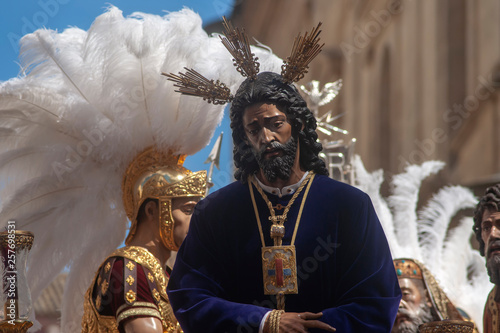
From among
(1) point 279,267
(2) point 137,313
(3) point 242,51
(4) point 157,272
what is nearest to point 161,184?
(4) point 157,272

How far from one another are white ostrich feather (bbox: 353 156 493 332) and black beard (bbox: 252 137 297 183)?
3405 mm

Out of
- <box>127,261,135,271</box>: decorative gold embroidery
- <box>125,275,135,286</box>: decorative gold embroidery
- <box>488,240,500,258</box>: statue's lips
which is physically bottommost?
<box>125,275,135,286</box>: decorative gold embroidery

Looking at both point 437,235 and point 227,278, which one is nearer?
point 227,278

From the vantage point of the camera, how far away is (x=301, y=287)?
16.4 ft

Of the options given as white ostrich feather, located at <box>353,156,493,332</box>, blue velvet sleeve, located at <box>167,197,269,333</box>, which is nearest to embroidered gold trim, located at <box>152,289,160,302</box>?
blue velvet sleeve, located at <box>167,197,269,333</box>

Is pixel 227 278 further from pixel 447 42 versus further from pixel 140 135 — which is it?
pixel 447 42

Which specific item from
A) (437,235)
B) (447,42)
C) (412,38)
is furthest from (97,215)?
(412,38)

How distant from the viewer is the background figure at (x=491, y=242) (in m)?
6.11

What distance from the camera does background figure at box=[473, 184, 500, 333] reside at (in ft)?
20.1

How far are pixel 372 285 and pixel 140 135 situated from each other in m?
2.58

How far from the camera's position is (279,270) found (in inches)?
196

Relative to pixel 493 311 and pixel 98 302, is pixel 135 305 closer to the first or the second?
pixel 98 302

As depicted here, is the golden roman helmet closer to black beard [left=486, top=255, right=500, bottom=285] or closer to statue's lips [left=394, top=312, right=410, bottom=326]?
statue's lips [left=394, top=312, right=410, bottom=326]

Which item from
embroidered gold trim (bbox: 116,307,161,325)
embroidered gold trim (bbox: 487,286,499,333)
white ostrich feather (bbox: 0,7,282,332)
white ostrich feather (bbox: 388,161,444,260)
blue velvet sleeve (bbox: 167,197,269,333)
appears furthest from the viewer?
white ostrich feather (bbox: 388,161,444,260)
